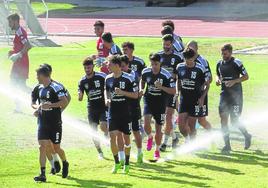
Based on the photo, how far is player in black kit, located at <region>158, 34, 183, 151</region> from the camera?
15.3 metres

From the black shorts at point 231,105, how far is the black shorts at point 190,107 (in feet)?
2.38

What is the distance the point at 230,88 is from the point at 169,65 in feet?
4.69

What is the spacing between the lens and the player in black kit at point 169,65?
50.2 feet

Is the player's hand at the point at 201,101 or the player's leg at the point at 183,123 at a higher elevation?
the player's hand at the point at 201,101

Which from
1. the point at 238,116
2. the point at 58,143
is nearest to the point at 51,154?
the point at 58,143

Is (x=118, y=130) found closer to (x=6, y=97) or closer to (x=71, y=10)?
(x=6, y=97)

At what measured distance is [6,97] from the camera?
2117 cm

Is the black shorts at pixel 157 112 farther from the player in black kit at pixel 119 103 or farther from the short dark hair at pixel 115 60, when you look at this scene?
the short dark hair at pixel 115 60

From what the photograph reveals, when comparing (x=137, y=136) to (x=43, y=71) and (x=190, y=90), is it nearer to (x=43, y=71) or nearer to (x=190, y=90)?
(x=190, y=90)

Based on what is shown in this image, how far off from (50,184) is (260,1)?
4433 centimetres

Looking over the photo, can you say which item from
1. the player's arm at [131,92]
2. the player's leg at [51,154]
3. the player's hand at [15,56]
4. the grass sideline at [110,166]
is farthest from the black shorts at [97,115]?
the player's hand at [15,56]

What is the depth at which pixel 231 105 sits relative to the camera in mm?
15344

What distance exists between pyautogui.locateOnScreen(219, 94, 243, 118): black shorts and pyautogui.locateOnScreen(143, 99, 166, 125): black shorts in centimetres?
132

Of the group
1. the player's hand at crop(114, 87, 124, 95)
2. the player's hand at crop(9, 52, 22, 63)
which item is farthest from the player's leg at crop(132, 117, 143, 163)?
the player's hand at crop(9, 52, 22, 63)
